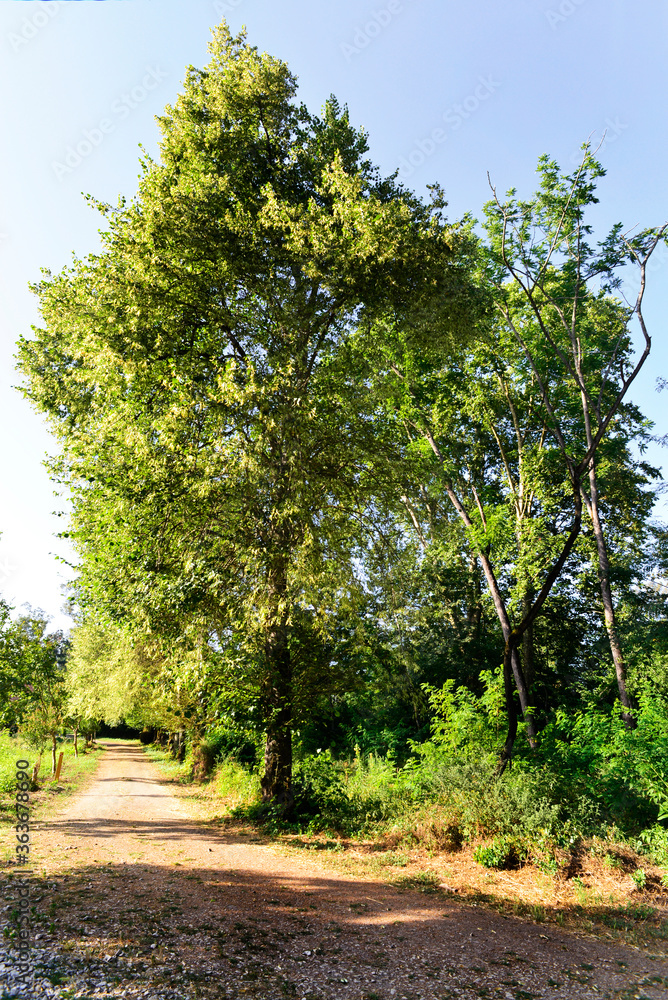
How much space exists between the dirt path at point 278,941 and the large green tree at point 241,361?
11.2ft

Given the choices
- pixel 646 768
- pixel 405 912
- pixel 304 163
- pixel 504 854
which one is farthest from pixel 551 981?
pixel 304 163

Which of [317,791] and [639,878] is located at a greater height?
[639,878]

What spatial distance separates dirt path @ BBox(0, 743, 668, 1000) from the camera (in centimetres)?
407

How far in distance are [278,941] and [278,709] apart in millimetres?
5053

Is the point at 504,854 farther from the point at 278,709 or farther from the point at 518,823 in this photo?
the point at 278,709

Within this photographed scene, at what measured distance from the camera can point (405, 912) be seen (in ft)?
20.3

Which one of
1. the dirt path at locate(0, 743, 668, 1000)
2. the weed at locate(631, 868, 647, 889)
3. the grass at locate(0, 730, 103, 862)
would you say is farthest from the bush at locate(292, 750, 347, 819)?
the weed at locate(631, 868, 647, 889)

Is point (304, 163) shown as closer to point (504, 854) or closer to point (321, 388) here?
point (321, 388)

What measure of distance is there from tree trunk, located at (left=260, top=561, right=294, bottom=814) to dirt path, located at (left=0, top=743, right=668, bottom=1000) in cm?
259

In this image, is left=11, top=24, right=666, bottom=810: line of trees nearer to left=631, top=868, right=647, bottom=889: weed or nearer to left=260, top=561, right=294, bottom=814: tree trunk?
left=260, top=561, right=294, bottom=814: tree trunk

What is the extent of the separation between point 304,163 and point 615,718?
13.1 metres

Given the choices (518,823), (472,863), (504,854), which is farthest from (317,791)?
(518,823)

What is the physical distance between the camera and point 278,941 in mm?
5027

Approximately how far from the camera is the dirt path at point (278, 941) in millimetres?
4070
